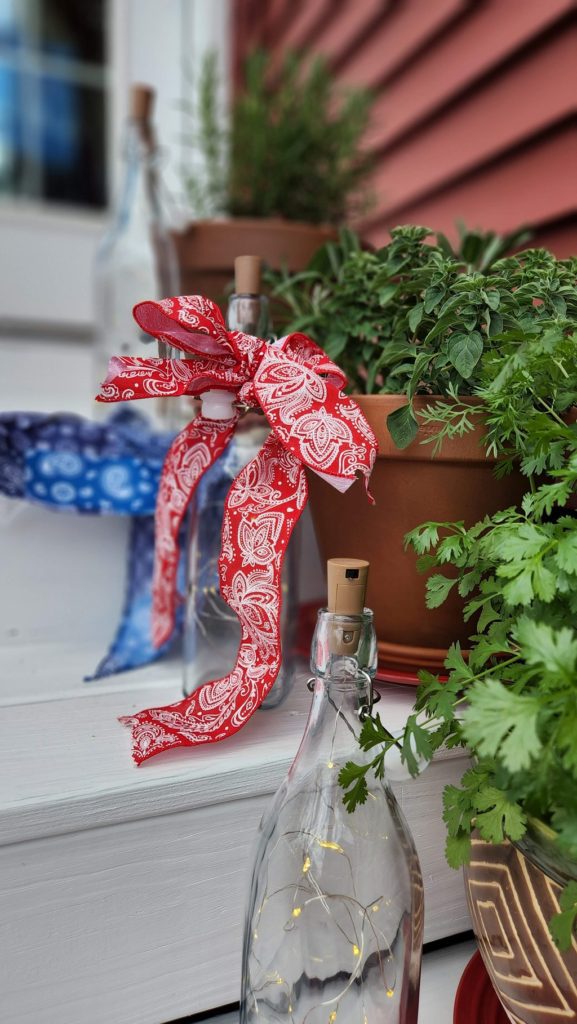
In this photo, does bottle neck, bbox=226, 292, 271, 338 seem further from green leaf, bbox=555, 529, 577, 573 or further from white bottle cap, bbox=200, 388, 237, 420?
green leaf, bbox=555, 529, 577, 573

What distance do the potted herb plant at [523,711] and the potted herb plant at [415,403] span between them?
0.05ft

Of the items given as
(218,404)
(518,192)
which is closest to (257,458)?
(218,404)

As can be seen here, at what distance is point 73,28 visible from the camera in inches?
76.7

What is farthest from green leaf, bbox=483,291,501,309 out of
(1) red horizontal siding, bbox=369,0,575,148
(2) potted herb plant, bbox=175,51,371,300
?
(1) red horizontal siding, bbox=369,0,575,148

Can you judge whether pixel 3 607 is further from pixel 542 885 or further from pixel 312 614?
pixel 542 885

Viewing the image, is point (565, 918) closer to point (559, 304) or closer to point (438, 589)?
point (438, 589)

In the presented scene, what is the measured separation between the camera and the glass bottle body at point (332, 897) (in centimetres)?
45

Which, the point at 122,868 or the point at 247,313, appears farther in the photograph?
the point at 247,313

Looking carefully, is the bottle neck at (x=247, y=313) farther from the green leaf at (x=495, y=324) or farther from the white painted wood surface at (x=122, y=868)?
the white painted wood surface at (x=122, y=868)

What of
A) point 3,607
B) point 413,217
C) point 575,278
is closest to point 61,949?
point 3,607

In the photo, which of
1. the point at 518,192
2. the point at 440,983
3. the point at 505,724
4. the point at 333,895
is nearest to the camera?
the point at 505,724

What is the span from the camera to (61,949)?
0.47 metres

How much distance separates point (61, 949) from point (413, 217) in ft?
5.01

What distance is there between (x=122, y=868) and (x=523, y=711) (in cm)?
30
